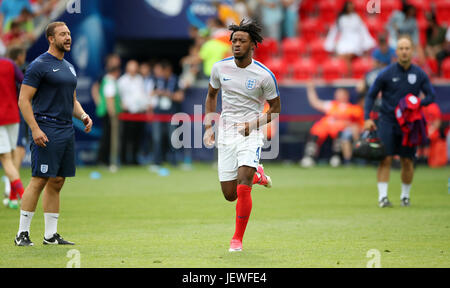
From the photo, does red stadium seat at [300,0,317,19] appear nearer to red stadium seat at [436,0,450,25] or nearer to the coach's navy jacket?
red stadium seat at [436,0,450,25]

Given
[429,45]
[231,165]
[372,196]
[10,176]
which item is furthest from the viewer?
[429,45]

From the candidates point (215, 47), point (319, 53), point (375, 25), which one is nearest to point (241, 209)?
point (215, 47)

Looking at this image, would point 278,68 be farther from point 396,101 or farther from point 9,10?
point 396,101

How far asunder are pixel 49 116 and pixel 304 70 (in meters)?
15.5

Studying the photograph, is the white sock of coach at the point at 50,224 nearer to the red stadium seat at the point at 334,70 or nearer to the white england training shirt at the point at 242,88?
the white england training shirt at the point at 242,88

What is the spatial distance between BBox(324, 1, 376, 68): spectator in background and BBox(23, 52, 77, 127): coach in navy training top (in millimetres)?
15825

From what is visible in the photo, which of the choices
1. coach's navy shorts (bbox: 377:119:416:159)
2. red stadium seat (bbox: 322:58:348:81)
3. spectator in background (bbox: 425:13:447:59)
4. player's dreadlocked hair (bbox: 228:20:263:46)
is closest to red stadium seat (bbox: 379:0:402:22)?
spectator in background (bbox: 425:13:447:59)

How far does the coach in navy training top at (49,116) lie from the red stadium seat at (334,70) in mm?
15177

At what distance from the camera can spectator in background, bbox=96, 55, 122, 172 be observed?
2116 centimetres

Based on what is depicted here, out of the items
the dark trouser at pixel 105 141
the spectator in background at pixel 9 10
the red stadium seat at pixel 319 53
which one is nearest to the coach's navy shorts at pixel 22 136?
the dark trouser at pixel 105 141

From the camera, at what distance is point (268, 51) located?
24.8 metres
